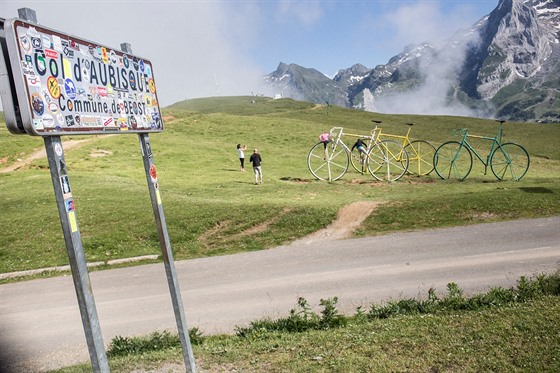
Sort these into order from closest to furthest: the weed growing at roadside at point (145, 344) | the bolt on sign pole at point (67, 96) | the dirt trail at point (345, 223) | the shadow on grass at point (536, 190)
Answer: the bolt on sign pole at point (67, 96) < the weed growing at roadside at point (145, 344) < the dirt trail at point (345, 223) < the shadow on grass at point (536, 190)

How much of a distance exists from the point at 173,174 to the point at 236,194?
1273 cm

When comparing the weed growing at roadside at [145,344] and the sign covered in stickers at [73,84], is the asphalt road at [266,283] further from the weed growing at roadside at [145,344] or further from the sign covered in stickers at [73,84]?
the sign covered in stickers at [73,84]

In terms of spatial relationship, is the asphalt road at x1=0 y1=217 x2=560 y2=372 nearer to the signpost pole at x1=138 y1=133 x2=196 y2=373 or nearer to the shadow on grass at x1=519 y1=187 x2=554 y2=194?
the signpost pole at x1=138 y1=133 x2=196 y2=373

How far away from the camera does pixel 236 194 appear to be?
30656mm

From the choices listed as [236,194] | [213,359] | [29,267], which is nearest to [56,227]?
[29,267]

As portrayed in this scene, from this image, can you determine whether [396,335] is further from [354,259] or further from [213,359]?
[354,259]

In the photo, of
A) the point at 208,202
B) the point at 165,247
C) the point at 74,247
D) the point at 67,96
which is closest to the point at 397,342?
the point at 165,247

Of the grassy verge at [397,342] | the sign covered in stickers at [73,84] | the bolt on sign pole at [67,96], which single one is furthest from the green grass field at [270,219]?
the sign covered in stickers at [73,84]

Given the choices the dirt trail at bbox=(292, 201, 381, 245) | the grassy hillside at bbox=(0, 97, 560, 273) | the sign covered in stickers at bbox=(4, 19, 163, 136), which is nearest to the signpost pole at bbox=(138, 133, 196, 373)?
the sign covered in stickers at bbox=(4, 19, 163, 136)

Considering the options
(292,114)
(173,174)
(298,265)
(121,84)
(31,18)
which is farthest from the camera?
(292,114)

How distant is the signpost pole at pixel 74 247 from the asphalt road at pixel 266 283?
5.53 meters

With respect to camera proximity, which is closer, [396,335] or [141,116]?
[141,116]

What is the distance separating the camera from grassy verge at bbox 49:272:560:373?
6.82m

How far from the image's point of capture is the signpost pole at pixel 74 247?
5094 mm
